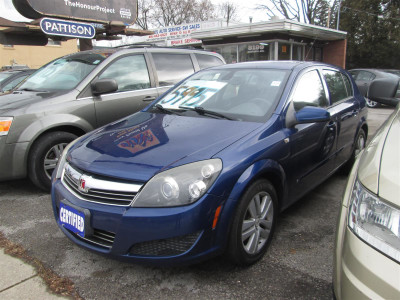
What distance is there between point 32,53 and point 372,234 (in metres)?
29.1

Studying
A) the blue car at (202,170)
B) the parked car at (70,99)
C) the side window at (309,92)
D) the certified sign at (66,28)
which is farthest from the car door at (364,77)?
the blue car at (202,170)

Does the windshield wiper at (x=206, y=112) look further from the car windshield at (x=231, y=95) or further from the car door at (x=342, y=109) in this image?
the car door at (x=342, y=109)

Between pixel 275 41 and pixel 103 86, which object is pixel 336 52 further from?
pixel 103 86

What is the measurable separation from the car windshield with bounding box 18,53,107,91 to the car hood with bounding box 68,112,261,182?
1.66m

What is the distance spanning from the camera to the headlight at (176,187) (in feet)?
6.55

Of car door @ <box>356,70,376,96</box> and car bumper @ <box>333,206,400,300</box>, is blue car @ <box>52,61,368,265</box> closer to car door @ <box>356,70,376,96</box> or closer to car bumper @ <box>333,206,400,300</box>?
car bumper @ <box>333,206,400,300</box>

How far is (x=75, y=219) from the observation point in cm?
222

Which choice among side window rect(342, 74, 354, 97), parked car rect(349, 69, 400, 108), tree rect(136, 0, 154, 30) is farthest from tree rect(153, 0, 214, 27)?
side window rect(342, 74, 354, 97)

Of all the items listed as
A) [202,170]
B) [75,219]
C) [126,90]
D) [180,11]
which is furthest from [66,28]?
[180,11]

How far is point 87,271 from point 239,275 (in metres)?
1.11

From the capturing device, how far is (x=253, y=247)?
2.40 metres

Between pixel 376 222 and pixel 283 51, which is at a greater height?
pixel 283 51

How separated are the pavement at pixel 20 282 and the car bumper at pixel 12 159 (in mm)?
1251

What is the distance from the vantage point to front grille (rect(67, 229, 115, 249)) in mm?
2123
